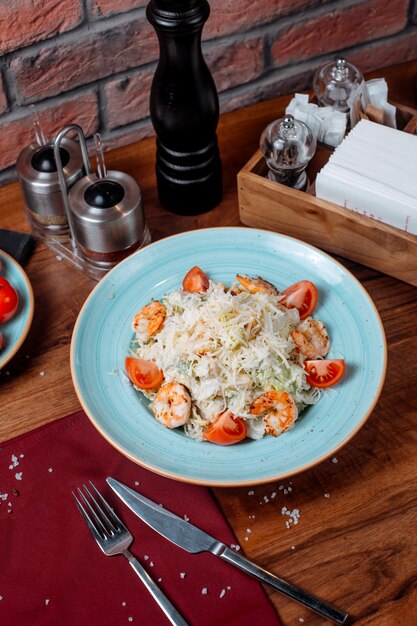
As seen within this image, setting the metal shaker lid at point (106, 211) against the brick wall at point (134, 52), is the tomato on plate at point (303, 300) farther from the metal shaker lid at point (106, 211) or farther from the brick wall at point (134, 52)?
the brick wall at point (134, 52)

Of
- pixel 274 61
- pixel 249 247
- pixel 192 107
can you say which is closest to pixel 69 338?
pixel 249 247

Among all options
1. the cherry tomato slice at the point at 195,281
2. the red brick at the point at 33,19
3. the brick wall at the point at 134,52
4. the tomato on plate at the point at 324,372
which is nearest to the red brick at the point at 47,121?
the brick wall at the point at 134,52

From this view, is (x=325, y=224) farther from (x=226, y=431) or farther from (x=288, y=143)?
(x=226, y=431)

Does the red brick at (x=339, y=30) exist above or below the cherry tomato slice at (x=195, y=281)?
above

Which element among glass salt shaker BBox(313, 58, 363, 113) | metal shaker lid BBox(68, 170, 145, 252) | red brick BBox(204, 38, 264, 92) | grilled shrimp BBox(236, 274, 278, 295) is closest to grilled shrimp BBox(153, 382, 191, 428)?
grilled shrimp BBox(236, 274, 278, 295)

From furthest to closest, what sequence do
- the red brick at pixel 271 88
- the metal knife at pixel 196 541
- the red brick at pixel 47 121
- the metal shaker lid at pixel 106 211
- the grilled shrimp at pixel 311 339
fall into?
1. the red brick at pixel 271 88
2. the red brick at pixel 47 121
3. the metal shaker lid at pixel 106 211
4. the grilled shrimp at pixel 311 339
5. the metal knife at pixel 196 541

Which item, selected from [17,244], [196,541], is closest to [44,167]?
[17,244]

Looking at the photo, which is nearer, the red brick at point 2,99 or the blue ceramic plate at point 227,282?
the blue ceramic plate at point 227,282

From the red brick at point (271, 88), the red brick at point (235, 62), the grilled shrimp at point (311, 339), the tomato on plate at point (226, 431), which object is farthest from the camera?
the red brick at point (271, 88)

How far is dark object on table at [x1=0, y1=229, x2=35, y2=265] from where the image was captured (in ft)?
4.79

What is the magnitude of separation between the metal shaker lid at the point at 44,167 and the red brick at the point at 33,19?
22cm

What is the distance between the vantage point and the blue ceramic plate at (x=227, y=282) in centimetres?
109

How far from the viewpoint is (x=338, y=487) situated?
1.14m

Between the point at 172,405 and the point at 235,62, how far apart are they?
0.96 m
